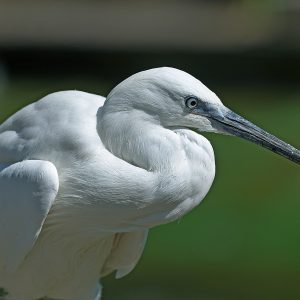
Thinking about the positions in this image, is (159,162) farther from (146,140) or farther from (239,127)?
(239,127)

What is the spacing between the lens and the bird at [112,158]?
299cm

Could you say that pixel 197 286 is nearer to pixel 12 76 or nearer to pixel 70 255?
pixel 70 255

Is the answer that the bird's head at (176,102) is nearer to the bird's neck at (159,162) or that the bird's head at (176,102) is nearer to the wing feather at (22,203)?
the bird's neck at (159,162)

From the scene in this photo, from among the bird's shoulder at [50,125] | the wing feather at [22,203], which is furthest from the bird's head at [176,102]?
the wing feather at [22,203]

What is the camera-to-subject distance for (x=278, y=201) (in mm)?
6953

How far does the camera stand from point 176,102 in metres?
2.97

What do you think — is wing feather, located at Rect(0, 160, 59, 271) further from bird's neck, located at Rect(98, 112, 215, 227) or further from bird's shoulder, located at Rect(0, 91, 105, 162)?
bird's neck, located at Rect(98, 112, 215, 227)

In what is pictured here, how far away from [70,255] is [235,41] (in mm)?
8129

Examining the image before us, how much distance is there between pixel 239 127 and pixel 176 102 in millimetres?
198

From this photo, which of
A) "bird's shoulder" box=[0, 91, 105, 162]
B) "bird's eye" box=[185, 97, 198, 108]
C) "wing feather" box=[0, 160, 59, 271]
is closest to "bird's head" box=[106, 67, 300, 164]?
"bird's eye" box=[185, 97, 198, 108]

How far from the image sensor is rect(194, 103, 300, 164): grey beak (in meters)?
3.00

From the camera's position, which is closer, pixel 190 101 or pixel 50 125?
pixel 190 101

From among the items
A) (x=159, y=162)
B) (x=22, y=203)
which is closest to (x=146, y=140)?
(x=159, y=162)

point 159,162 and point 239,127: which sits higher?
point 239,127
